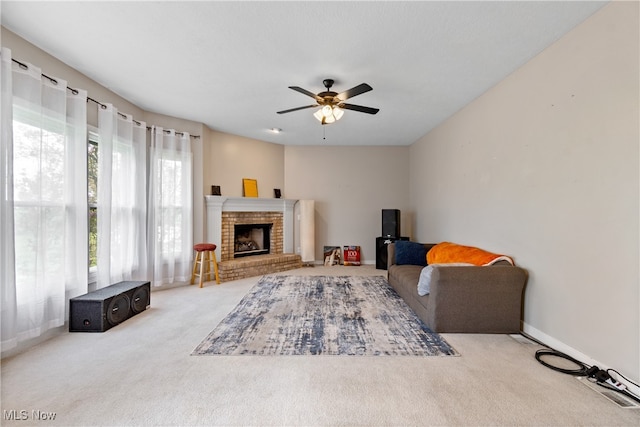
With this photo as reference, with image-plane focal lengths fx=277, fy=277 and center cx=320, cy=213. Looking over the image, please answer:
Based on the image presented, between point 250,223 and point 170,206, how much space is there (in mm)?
1679

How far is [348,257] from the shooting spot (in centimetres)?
617

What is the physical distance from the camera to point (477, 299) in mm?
2621

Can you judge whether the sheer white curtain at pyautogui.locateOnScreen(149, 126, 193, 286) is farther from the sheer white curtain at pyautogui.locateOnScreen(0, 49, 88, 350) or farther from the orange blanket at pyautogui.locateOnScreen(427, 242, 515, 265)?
the orange blanket at pyautogui.locateOnScreen(427, 242, 515, 265)

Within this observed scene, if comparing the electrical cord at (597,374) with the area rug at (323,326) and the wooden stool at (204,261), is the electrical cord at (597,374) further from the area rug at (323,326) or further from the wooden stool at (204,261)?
the wooden stool at (204,261)

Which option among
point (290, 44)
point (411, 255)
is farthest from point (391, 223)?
point (290, 44)

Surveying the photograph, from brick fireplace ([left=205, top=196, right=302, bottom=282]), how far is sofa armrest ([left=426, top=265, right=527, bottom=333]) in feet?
11.0

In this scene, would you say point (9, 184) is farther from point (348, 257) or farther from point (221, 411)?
point (348, 257)

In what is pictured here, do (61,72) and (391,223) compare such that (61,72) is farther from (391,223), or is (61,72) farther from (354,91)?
(391,223)

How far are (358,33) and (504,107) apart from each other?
1881 mm

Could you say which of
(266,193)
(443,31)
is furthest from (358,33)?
(266,193)

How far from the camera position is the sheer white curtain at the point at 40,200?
2.14 metres

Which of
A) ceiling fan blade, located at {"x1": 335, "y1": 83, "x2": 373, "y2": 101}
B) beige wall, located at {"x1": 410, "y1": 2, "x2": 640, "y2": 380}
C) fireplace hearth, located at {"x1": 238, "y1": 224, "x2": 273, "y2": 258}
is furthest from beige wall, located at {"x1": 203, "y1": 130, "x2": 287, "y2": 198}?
beige wall, located at {"x1": 410, "y1": 2, "x2": 640, "y2": 380}

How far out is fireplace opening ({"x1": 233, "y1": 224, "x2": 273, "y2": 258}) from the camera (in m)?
5.55

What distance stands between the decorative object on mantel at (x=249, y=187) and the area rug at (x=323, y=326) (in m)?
2.11
